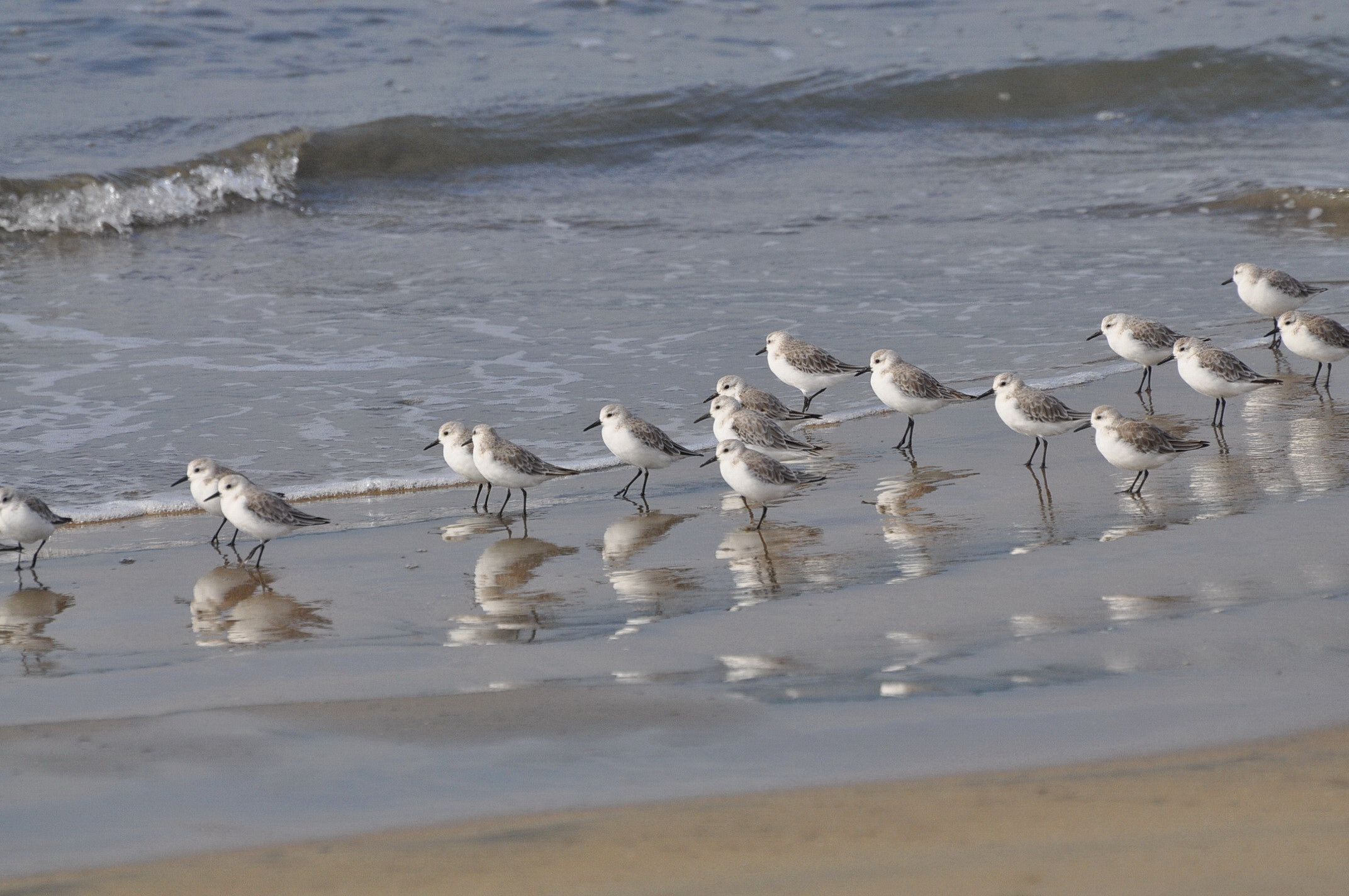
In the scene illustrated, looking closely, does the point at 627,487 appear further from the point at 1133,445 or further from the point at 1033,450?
the point at 1133,445

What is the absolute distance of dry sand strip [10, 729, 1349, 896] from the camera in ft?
10.8

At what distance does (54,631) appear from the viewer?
5.36m

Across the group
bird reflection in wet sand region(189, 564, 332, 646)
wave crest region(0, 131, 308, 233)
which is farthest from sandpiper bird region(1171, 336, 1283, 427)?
wave crest region(0, 131, 308, 233)

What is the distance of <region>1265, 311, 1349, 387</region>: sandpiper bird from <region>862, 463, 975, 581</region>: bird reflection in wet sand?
2436 millimetres

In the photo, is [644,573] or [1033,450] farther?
[1033,450]

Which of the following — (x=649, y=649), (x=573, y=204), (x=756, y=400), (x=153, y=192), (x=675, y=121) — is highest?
(x=675, y=121)

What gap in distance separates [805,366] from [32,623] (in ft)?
15.4

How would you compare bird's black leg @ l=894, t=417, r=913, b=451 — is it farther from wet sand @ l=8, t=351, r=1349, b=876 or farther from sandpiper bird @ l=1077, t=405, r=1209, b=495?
sandpiper bird @ l=1077, t=405, r=1209, b=495

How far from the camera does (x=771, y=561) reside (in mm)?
5918

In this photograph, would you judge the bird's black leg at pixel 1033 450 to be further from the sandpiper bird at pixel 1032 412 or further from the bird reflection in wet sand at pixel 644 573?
the bird reflection in wet sand at pixel 644 573

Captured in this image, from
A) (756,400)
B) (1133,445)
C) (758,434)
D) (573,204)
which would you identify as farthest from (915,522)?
(573,204)

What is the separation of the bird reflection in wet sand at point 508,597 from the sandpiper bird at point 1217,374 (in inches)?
139

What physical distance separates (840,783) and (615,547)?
8.69 feet

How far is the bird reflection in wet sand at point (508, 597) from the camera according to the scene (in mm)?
5125
